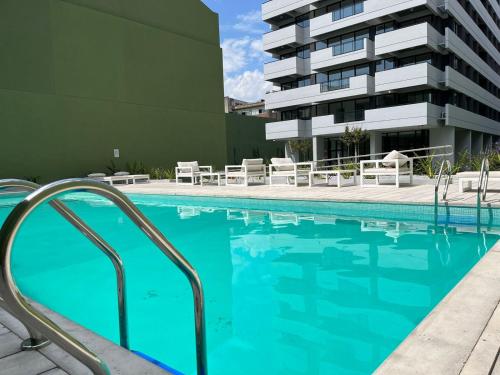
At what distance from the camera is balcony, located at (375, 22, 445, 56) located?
2350 cm

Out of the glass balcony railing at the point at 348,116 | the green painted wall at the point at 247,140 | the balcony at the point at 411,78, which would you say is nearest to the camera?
the balcony at the point at 411,78

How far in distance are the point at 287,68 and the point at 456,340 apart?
102 feet

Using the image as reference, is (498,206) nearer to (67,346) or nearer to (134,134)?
(67,346)

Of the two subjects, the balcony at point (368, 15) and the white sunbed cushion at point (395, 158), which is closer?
the white sunbed cushion at point (395, 158)

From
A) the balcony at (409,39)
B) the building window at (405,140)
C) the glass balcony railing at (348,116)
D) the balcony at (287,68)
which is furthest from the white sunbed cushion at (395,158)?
the balcony at (287,68)

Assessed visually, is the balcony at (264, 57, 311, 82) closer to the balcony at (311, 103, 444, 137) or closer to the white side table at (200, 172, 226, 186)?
the balcony at (311, 103, 444, 137)

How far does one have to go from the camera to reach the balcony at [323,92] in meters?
26.3

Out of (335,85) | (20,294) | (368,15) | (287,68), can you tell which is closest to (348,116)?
(335,85)

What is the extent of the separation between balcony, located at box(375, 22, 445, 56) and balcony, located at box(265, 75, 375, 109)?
2.10 meters

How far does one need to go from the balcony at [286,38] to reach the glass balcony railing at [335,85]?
16.7 ft

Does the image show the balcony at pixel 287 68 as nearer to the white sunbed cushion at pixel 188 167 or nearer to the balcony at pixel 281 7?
A: the balcony at pixel 281 7

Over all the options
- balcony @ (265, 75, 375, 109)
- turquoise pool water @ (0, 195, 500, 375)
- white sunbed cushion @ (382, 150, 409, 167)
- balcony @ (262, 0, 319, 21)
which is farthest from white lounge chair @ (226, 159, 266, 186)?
balcony @ (262, 0, 319, 21)

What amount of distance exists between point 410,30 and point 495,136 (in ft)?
71.2

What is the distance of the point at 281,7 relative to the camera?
104 feet
